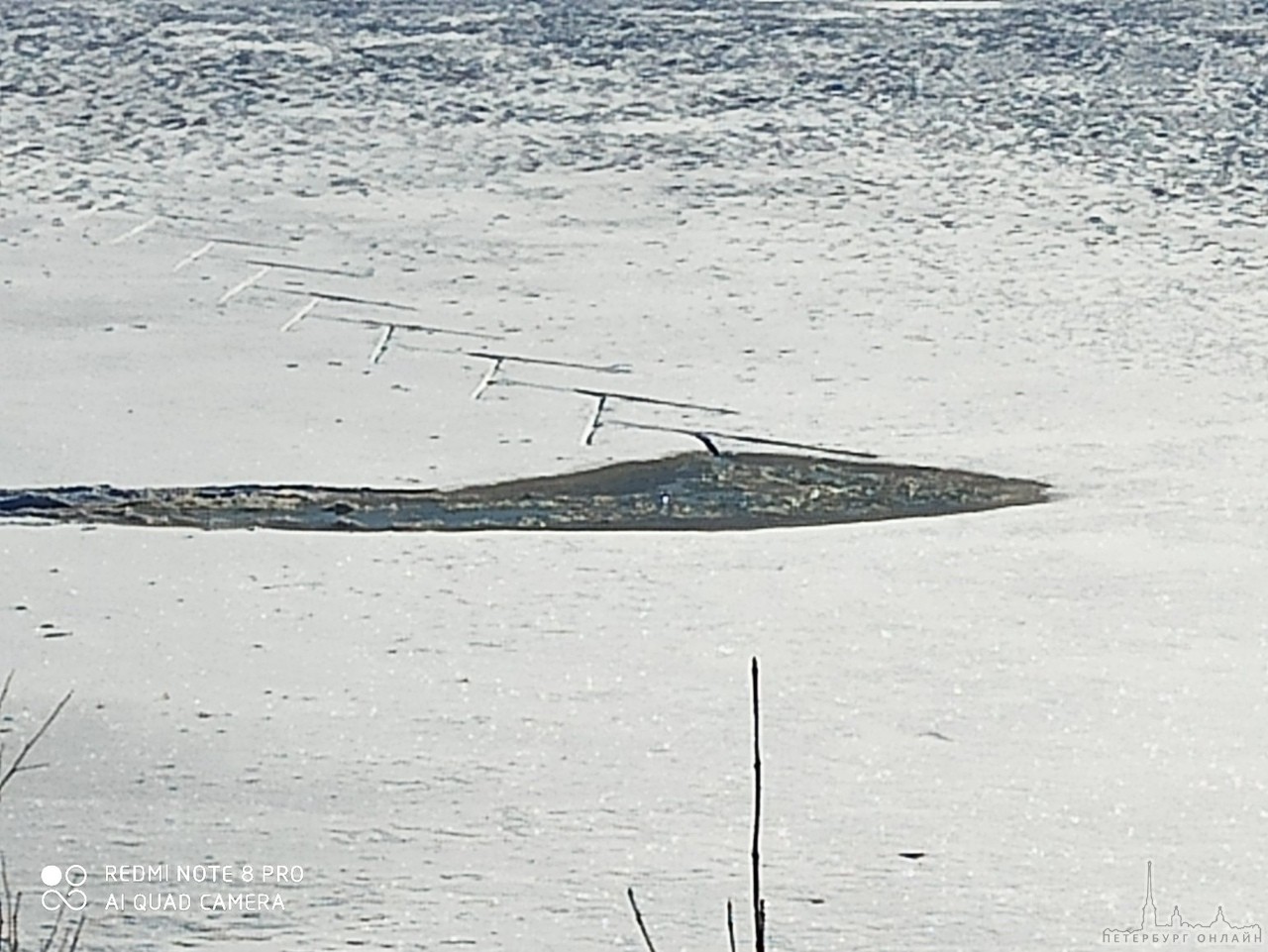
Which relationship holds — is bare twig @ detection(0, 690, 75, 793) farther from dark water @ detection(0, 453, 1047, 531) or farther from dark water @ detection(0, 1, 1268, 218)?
dark water @ detection(0, 1, 1268, 218)

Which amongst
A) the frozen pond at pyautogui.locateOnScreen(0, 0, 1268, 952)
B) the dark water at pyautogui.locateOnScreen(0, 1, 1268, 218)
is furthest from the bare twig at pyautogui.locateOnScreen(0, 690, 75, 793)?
the dark water at pyautogui.locateOnScreen(0, 1, 1268, 218)

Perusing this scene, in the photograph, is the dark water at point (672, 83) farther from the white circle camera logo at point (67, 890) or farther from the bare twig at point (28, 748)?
the white circle camera logo at point (67, 890)

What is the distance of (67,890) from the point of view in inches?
124

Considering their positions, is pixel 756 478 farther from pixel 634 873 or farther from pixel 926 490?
pixel 634 873

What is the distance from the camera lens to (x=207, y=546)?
4.82 meters

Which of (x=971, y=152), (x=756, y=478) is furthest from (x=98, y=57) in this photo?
(x=756, y=478)

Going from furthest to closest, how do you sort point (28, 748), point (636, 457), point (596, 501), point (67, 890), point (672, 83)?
point (672, 83)
point (636, 457)
point (596, 501)
point (67, 890)
point (28, 748)

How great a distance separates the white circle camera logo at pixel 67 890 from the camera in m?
3.09

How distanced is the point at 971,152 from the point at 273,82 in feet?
10.2

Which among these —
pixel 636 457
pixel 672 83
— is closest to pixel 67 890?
pixel 636 457

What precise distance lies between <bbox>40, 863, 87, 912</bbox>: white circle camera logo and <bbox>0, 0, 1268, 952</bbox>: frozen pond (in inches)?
2.0

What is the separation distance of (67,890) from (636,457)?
8.43 ft

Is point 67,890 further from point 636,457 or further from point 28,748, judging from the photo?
point 636,457

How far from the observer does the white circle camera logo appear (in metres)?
3.09
